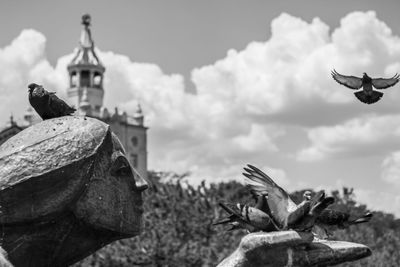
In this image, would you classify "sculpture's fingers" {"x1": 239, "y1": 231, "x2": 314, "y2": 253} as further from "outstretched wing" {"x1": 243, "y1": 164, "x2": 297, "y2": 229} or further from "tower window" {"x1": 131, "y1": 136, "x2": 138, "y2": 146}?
"tower window" {"x1": 131, "y1": 136, "x2": 138, "y2": 146}

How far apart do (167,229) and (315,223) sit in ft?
91.9

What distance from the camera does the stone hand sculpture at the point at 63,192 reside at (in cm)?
640

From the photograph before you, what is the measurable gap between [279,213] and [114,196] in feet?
4.82

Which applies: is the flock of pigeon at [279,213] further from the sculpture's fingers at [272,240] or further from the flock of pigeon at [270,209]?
the sculpture's fingers at [272,240]

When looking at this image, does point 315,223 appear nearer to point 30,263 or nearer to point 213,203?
point 30,263

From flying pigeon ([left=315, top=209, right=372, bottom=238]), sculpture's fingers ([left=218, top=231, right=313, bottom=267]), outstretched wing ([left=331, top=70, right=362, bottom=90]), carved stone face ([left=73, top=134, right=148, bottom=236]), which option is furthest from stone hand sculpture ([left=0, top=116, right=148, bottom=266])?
outstretched wing ([left=331, top=70, right=362, bottom=90])

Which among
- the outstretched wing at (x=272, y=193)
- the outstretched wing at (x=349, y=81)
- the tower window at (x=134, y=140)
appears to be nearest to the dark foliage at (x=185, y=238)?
the outstretched wing at (x=349, y=81)

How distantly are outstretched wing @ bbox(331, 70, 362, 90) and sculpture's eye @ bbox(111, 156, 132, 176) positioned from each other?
3.92 meters

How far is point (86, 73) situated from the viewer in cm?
9244

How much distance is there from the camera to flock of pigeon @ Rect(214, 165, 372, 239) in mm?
6816

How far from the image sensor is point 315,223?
279 inches

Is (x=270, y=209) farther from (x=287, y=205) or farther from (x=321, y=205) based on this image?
(x=321, y=205)

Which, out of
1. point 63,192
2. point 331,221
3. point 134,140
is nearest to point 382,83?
point 331,221

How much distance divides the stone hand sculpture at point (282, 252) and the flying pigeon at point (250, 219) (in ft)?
0.51
